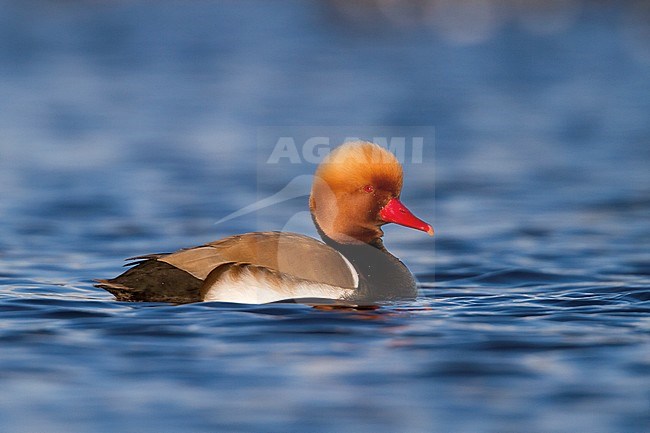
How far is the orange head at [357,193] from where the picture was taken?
276 inches

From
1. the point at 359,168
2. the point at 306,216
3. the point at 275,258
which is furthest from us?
the point at 306,216

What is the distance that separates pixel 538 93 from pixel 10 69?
764 cm

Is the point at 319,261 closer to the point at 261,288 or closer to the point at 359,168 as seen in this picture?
the point at 261,288

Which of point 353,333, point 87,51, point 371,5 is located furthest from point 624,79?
point 353,333

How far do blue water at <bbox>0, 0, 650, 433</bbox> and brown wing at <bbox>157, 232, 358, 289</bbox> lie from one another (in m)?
0.23

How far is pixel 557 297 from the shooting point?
24.9ft

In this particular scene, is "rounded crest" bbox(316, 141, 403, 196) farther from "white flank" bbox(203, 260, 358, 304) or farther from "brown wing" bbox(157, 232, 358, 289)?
"white flank" bbox(203, 260, 358, 304)

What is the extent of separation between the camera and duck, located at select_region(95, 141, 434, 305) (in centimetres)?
665

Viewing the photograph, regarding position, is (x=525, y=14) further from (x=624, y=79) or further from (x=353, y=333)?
(x=353, y=333)

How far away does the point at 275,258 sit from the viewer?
6.66m

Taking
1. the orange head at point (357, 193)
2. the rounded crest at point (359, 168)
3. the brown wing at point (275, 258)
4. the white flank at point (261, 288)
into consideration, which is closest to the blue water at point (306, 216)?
the white flank at point (261, 288)

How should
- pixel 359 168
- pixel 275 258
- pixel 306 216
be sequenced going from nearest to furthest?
pixel 275 258
pixel 359 168
pixel 306 216

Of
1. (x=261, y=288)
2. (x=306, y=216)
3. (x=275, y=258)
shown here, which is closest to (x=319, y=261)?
(x=275, y=258)

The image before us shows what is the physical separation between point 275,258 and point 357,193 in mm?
704
